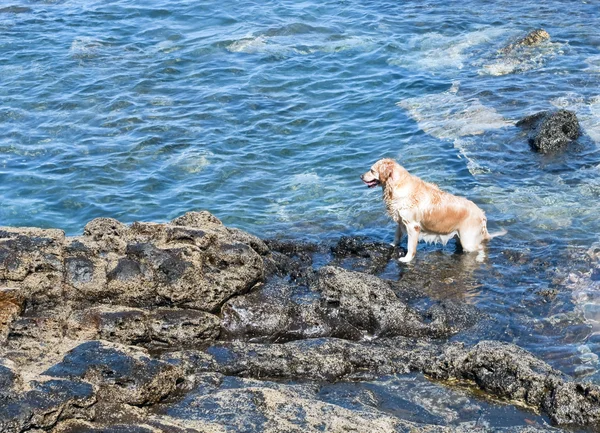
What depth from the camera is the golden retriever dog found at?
42.4ft

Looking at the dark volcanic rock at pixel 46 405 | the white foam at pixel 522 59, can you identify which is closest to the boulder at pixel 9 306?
the dark volcanic rock at pixel 46 405

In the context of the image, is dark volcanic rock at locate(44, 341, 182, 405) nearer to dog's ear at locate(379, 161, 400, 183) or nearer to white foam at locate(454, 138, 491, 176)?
dog's ear at locate(379, 161, 400, 183)

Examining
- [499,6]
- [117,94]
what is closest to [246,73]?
[117,94]

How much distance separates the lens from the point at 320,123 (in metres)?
19.4

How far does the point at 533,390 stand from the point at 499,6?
19963 millimetres

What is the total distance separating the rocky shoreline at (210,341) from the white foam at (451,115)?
7.74 m

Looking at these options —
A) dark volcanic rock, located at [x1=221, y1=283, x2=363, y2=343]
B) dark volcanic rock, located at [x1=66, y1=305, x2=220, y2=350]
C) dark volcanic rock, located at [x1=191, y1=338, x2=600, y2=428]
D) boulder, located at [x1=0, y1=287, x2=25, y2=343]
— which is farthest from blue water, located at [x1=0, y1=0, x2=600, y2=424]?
boulder, located at [x1=0, y1=287, x2=25, y2=343]

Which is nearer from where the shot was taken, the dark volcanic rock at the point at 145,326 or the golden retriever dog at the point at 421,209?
the dark volcanic rock at the point at 145,326

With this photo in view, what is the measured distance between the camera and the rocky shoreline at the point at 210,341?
712 cm

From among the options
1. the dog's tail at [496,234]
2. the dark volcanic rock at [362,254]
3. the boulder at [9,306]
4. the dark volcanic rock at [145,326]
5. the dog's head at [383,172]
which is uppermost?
the boulder at [9,306]

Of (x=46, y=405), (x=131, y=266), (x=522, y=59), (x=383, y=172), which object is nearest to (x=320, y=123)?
(x=522, y=59)

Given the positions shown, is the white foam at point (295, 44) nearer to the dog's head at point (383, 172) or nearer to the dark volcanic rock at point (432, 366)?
the dog's head at point (383, 172)

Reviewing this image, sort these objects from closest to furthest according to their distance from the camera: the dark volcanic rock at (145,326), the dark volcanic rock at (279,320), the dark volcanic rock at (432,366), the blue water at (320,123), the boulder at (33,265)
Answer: the dark volcanic rock at (432,366), the dark volcanic rock at (145,326), the boulder at (33,265), the dark volcanic rock at (279,320), the blue water at (320,123)

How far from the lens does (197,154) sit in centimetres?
1786
